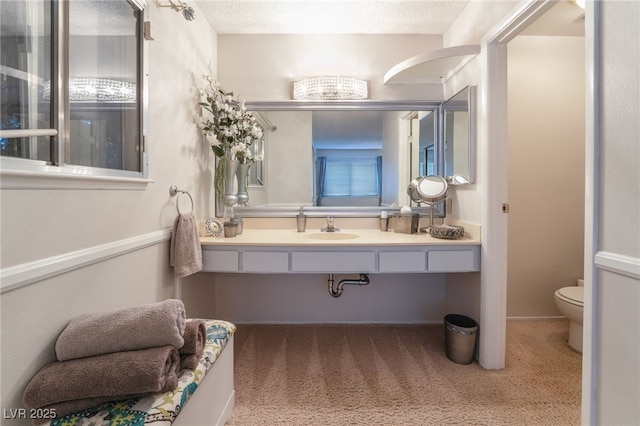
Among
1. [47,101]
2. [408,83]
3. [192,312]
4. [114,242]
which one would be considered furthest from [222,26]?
[192,312]

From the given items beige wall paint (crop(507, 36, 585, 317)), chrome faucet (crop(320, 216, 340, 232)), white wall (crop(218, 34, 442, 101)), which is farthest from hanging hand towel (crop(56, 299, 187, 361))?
beige wall paint (crop(507, 36, 585, 317))

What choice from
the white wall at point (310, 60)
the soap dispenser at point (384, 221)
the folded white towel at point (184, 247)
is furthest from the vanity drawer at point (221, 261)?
the white wall at point (310, 60)

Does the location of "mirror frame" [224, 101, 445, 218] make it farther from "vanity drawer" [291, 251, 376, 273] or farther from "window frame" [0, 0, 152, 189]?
"window frame" [0, 0, 152, 189]

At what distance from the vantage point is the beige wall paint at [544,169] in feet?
7.96

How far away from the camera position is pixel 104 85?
4.00 feet

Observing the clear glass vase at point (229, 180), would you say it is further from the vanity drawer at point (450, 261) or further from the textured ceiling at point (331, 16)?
the vanity drawer at point (450, 261)

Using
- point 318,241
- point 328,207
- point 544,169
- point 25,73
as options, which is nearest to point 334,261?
point 318,241

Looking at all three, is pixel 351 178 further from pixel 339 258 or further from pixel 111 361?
pixel 111 361

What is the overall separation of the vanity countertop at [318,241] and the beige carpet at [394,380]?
786mm

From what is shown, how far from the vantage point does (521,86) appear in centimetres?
242

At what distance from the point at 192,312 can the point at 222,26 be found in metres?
2.12

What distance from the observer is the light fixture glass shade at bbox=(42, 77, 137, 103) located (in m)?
1.05

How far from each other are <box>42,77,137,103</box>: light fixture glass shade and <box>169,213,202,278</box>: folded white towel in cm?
66

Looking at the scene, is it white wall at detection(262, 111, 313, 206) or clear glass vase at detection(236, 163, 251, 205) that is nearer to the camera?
clear glass vase at detection(236, 163, 251, 205)
